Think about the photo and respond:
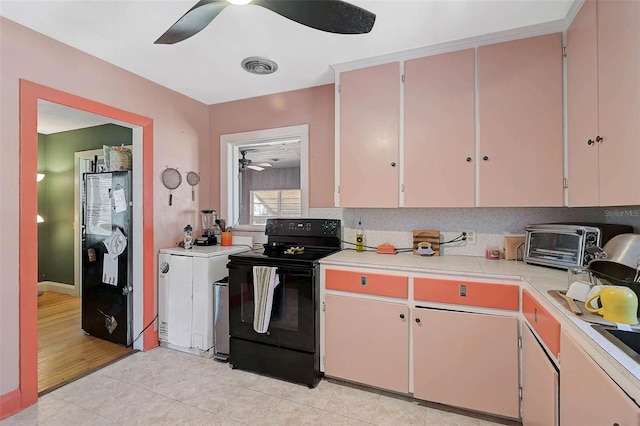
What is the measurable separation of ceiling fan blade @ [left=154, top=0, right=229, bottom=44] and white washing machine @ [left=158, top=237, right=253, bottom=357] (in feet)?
5.30

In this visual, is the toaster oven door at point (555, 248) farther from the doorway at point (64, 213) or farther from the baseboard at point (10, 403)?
the doorway at point (64, 213)

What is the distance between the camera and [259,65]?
236cm

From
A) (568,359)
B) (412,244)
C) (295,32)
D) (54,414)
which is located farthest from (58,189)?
(568,359)

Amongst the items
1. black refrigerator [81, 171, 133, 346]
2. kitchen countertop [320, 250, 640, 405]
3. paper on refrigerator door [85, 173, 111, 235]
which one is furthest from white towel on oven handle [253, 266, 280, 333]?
paper on refrigerator door [85, 173, 111, 235]

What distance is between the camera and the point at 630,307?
3.21ft

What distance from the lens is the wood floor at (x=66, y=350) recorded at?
219 cm

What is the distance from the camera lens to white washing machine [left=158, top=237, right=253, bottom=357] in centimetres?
246

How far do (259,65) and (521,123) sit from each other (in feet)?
6.49

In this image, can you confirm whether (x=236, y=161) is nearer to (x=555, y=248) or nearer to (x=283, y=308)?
(x=283, y=308)

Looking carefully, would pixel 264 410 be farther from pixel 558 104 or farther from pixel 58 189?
pixel 58 189

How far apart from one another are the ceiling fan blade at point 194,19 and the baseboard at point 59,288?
422cm

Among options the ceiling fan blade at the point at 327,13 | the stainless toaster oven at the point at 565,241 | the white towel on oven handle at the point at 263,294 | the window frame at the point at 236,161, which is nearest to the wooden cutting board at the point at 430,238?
the stainless toaster oven at the point at 565,241

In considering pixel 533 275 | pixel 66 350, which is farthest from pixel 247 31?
pixel 66 350

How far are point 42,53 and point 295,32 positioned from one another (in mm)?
1701
